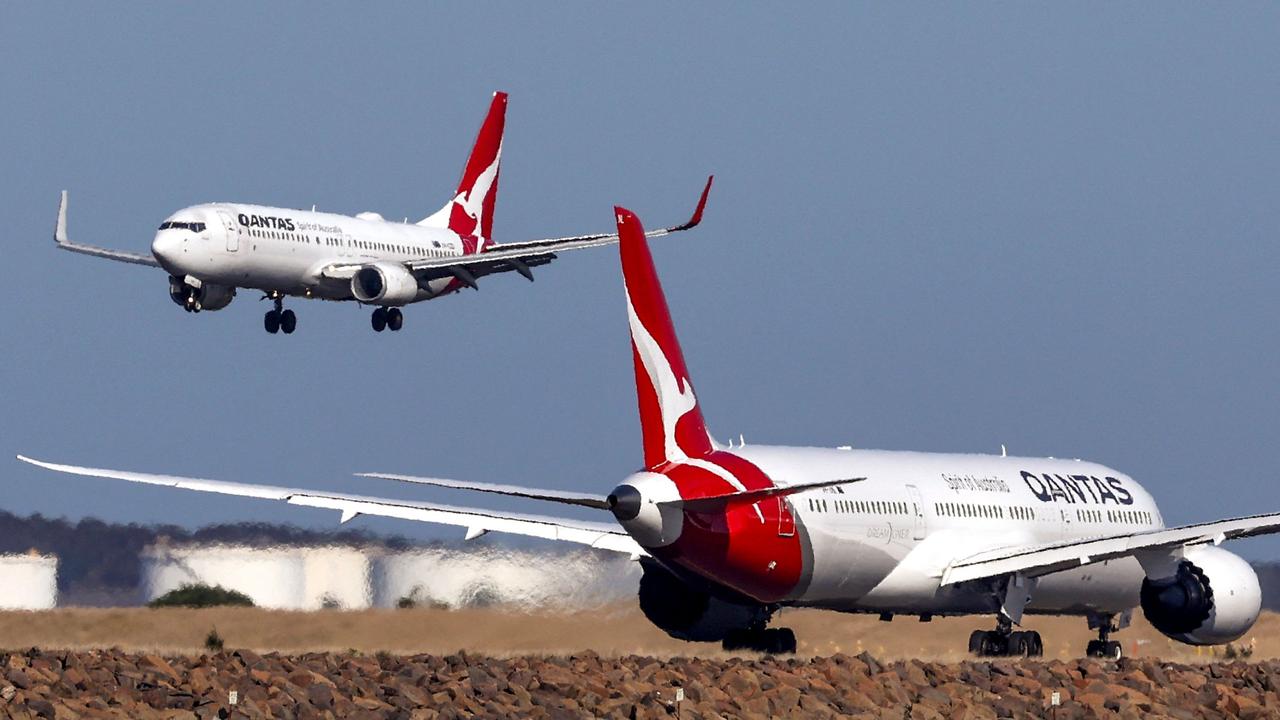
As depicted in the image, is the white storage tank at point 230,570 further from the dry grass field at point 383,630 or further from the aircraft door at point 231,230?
the aircraft door at point 231,230

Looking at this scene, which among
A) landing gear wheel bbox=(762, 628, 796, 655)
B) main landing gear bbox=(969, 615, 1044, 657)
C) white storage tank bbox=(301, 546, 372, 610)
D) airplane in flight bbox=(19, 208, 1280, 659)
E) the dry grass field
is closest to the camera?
airplane in flight bbox=(19, 208, 1280, 659)

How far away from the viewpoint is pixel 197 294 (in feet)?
182

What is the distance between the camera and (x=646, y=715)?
22.6m

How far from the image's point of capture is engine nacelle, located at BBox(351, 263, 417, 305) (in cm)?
5800

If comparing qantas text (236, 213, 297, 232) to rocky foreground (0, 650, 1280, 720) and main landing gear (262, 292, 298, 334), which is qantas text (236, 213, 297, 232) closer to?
main landing gear (262, 292, 298, 334)

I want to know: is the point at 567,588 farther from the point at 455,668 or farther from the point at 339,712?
the point at 339,712

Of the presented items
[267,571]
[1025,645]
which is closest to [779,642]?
[1025,645]

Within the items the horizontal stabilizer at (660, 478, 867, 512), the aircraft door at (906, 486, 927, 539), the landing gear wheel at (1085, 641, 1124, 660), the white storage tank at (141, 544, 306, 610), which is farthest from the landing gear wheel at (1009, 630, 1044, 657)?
the white storage tank at (141, 544, 306, 610)

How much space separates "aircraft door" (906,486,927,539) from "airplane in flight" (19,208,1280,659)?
1.3 inches

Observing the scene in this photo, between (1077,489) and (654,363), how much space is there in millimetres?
10938

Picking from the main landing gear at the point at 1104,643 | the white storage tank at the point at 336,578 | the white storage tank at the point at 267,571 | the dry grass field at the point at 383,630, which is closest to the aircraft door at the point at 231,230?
the white storage tank at the point at 267,571

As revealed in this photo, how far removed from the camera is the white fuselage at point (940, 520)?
1208 inches

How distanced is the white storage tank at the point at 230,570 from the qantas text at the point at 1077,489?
1167 cm

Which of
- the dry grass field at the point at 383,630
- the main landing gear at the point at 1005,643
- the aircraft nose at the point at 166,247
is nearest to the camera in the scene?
the main landing gear at the point at 1005,643
